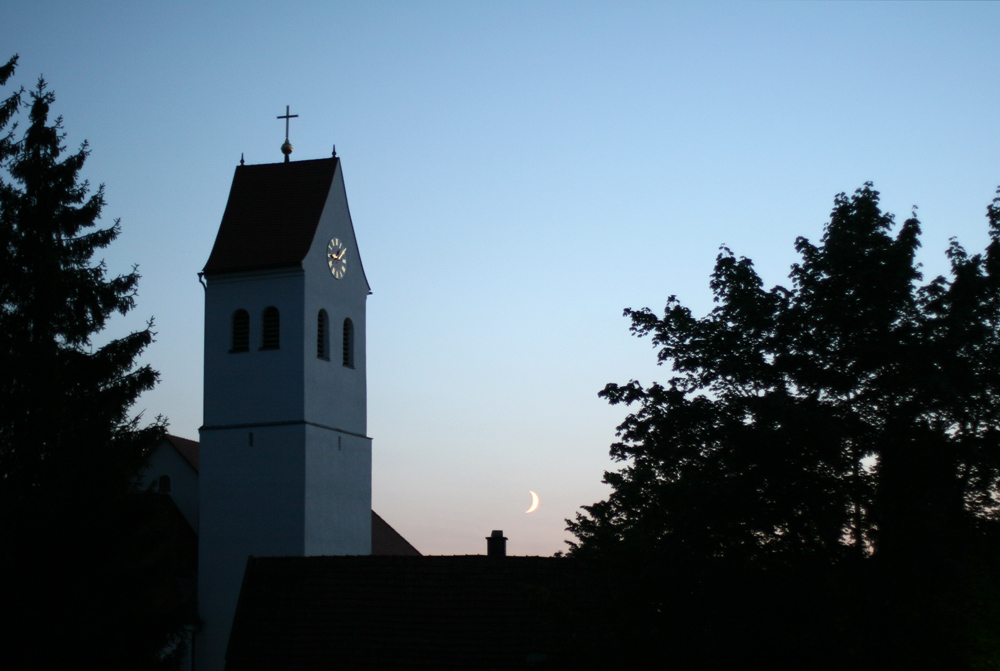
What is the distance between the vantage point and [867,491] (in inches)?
587

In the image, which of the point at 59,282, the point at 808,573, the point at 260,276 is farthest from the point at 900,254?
the point at 260,276

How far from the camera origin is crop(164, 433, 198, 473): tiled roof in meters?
32.1

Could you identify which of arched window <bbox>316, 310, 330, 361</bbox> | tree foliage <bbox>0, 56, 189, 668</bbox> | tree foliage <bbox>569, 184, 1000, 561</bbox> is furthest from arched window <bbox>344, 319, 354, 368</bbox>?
tree foliage <bbox>569, 184, 1000, 561</bbox>

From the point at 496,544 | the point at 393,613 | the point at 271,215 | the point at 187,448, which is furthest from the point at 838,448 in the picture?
the point at 187,448

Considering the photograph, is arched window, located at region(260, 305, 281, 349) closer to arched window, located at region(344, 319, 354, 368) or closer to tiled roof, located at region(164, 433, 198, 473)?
arched window, located at region(344, 319, 354, 368)

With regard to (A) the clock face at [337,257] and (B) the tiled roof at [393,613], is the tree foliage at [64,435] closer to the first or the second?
(B) the tiled roof at [393,613]

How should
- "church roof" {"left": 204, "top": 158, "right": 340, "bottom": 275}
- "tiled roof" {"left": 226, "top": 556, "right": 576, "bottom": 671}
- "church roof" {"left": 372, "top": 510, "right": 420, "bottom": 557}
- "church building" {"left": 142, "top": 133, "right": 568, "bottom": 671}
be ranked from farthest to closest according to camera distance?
"church roof" {"left": 372, "top": 510, "right": 420, "bottom": 557} → "church roof" {"left": 204, "top": 158, "right": 340, "bottom": 275} → "church building" {"left": 142, "top": 133, "right": 568, "bottom": 671} → "tiled roof" {"left": 226, "top": 556, "right": 576, "bottom": 671}

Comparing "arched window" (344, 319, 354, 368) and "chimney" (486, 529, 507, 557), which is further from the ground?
"arched window" (344, 319, 354, 368)

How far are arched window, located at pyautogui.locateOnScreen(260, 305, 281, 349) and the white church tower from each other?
30mm

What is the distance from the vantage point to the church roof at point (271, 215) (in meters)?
30.8

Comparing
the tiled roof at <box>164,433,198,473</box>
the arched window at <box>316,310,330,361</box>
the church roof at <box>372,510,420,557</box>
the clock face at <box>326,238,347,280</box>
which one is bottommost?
the church roof at <box>372,510,420,557</box>

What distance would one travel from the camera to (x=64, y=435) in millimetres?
17641

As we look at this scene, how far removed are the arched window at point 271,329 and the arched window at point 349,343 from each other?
2490 mm

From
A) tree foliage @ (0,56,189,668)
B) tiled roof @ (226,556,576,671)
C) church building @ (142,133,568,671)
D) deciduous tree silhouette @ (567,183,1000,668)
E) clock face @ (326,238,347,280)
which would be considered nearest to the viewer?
deciduous tree silhouette @ (567,183,1000,668)
